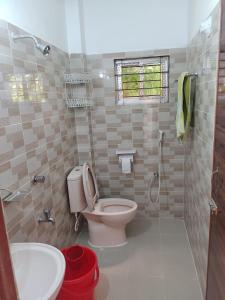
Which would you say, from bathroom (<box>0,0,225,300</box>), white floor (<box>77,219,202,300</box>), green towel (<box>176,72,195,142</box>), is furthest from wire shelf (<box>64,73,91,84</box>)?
white floor (<box>77,219,202,300</box>)

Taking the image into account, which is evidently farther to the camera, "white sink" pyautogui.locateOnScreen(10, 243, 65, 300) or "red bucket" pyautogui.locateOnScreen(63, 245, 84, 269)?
"red bucket" pyautogui.locateOnScreen(63, 245, 84, 269)

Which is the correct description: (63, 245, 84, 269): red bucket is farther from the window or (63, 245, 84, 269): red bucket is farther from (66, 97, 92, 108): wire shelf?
the window

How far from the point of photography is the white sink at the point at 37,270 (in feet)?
3.43

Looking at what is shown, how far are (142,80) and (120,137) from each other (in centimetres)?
70

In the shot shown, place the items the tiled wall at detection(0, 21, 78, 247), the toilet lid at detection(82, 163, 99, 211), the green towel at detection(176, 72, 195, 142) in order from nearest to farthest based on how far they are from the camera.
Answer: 1. the tiled wall at detection(0, 21, 78, 247)
2. the green towel at detection(176, 72, 195, 142)
3. the toilet lid at detection(82, 163, 99, 211)

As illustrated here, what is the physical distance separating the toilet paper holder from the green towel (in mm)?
737

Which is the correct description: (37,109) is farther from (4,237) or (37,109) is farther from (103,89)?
(4,237)

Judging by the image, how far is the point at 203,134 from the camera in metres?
1.73

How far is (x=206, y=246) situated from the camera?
167 centimetres

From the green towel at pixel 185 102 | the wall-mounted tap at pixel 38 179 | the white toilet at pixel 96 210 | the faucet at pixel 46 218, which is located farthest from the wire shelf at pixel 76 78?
the faucet at pixel 46 218

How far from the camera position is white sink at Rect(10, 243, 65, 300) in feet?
3.43

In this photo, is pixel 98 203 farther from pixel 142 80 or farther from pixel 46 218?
pixel 142 80

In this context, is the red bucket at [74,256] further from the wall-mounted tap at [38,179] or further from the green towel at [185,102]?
the green towel at [185,102]

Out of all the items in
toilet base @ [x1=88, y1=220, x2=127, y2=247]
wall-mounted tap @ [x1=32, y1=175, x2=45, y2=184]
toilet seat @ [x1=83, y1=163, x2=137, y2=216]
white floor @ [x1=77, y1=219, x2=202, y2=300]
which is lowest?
white floor @ [x1=77, y1=219, x2=202, y2=300]
